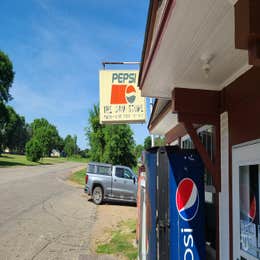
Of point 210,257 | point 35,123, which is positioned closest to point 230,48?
point 210,257

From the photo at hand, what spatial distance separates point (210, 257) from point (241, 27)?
350 cm

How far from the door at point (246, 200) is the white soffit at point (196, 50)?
0.85 m

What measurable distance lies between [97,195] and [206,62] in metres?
13.8

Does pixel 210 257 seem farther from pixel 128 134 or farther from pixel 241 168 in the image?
pixel 128 134

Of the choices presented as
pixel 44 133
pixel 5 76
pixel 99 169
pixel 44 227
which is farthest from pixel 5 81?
pixel 44 133

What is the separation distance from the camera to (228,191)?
3811 millimetres

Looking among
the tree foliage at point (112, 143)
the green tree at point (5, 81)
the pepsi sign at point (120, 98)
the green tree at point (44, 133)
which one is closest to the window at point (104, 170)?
the pepsi sign at point (120, 98)

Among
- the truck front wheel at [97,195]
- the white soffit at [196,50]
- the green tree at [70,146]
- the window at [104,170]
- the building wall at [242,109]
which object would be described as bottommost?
the truck front wheel at [97,195]

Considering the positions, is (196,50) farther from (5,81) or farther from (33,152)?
(33,152)

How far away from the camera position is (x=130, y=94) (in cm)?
1272

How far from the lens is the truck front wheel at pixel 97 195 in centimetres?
1641

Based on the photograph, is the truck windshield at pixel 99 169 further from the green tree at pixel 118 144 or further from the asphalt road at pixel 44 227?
the green tree at pixel 118 144

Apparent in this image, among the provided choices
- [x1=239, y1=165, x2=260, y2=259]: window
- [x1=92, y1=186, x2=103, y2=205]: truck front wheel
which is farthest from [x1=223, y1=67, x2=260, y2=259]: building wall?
[x1=92, y1=186, x2=103, y2=205]: truck front wheel

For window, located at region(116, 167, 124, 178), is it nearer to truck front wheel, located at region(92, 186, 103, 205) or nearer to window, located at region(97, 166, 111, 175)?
window, located at region(97, 166, 111, 175)
